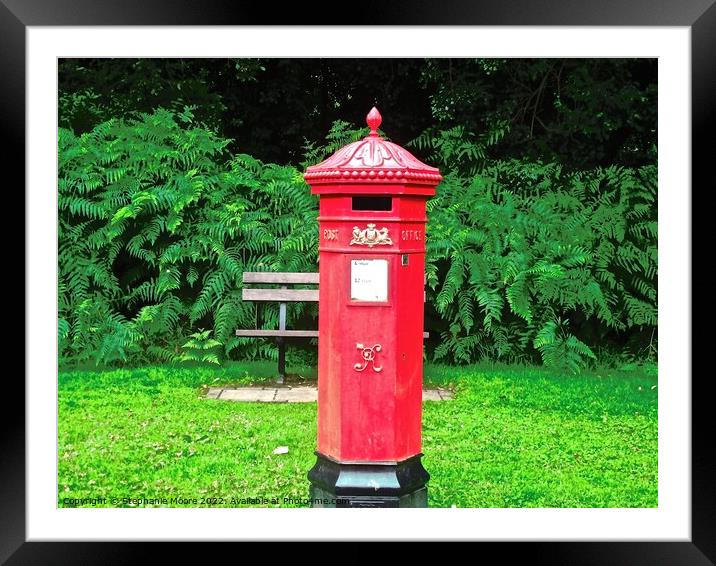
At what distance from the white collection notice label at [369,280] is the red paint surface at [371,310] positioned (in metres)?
0.03

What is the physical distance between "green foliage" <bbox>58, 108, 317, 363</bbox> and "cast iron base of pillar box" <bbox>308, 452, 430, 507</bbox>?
3.84 m

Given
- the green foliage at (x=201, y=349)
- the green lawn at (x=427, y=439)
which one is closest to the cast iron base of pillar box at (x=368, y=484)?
the green lawn at (x=427, y=439)

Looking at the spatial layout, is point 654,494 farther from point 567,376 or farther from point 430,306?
point 430,306

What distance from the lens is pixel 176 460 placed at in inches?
205

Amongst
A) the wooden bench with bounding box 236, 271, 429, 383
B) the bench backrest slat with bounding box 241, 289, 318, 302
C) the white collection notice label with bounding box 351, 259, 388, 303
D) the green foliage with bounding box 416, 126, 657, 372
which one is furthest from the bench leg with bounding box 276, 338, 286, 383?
the white collection notice label with bounding box 351, 259, 388, 303

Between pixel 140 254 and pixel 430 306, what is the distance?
3053mm

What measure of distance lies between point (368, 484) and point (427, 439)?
67.7 inches

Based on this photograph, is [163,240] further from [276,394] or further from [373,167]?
[373,167]

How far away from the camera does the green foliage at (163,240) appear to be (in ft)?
25.7

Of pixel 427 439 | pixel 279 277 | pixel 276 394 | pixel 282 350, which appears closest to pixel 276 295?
pixel 279 277

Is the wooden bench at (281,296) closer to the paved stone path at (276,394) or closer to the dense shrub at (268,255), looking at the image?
the paved stone path at (276,394)

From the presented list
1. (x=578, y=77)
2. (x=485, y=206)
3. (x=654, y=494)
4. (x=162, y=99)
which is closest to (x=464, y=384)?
(x=485, y=206)

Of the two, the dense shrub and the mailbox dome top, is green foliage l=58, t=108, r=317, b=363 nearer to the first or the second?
the dense shrub

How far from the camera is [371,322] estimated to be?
3.98m
